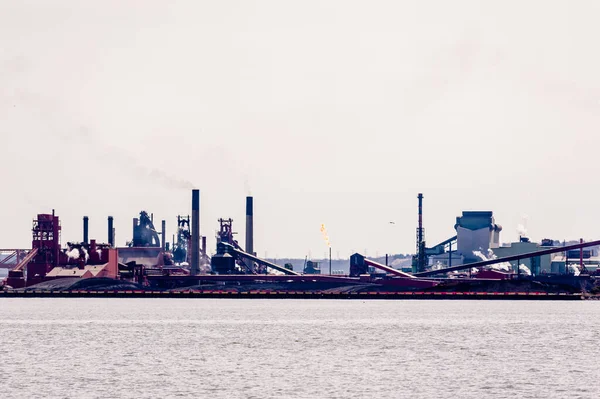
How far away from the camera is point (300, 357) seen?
84500 millimetres

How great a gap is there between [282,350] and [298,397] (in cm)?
3031

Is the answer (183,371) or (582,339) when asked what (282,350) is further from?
(582,339)

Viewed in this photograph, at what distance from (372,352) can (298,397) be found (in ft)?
93.9

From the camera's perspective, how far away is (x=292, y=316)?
154375 mm

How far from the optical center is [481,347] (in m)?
94.1

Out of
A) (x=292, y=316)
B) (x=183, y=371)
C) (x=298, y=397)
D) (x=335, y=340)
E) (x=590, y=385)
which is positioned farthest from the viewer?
(x=292, y=316)

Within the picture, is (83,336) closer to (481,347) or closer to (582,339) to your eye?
(481,347)

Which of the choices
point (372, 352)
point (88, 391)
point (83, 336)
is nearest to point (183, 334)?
point (83, 336)

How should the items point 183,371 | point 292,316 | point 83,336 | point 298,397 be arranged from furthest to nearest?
point 292,316
point 83,336
point 183,371
point 298,397

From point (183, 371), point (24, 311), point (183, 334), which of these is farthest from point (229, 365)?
point (24, 311)

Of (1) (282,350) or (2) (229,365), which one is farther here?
(1) (282,350)

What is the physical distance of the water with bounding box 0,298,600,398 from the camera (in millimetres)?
64438

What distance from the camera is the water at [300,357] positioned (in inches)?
2537

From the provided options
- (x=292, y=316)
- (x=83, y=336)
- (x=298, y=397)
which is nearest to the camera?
(x=298, y=397)
